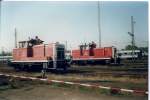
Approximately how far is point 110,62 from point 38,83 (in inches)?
636

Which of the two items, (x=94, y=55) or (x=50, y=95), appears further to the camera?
(x=94, y=55)

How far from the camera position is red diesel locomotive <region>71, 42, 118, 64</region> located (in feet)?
91.1

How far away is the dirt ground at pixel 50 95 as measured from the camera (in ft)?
29.3

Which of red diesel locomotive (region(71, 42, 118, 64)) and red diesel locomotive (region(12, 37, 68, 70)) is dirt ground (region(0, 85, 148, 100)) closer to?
red diesel locomotive (region(12, 37, 68, 70))

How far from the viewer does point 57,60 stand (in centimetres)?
1948

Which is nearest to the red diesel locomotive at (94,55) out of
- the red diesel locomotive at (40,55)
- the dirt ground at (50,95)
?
the red diesel locomotive at (40,55)

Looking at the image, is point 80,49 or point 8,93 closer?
point 8,93

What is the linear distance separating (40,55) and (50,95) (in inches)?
410

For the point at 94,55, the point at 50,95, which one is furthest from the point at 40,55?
the point at 94,55

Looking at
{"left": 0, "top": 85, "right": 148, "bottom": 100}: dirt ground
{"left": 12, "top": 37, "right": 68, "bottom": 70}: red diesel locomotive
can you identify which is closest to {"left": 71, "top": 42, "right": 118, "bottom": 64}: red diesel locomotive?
{"left": 12, "top": 37, "right": 68, "bottom": 70}: red diesel locomotive

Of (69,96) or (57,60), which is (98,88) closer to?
(69,96)

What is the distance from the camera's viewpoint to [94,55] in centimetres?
2909

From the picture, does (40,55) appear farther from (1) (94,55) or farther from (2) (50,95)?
(1) (94,55)

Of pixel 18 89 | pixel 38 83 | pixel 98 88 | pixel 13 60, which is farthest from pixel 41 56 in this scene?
pixel 98 88
